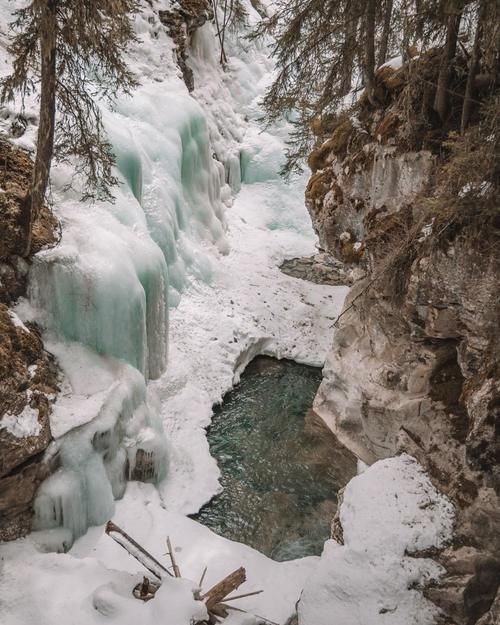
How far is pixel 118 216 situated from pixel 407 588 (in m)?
6.83

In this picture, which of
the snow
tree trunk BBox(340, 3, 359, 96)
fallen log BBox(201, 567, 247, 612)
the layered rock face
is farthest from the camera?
tree trunk BBox(340, 3, 359, 96)

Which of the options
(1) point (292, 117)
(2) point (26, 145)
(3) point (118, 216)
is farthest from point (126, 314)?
(1) point (292, 117)

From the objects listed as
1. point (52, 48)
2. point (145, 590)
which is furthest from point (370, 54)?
point (145, 590)

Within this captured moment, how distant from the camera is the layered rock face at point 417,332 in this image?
159 inches

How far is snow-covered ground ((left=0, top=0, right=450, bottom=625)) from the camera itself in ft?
14.0

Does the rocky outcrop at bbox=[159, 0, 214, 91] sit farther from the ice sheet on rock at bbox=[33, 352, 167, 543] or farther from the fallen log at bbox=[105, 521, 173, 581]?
the fallen log at bbox=[105, 521, 173, 581]

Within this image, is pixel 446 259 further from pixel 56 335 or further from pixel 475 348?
pixel 56 335

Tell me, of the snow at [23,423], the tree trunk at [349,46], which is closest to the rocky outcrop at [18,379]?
the snow at [23,423]

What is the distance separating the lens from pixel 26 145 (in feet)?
24.0

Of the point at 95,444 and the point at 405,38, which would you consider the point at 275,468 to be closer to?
the point at 95,444

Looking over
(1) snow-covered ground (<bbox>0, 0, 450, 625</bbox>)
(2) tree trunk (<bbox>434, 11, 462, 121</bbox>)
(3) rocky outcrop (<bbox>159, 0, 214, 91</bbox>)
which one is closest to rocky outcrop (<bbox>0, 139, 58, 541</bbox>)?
(1) snow-covered ground (<bbox>0, 0, 450, 625</bbox>)

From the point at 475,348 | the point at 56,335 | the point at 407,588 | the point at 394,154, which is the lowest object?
the point at 407,588

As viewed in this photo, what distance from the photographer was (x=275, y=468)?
7789mm

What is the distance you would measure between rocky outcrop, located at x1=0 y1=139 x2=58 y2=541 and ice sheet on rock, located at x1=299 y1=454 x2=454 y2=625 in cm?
308
